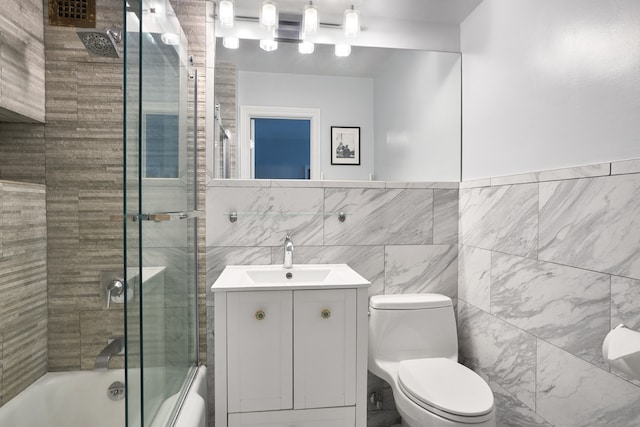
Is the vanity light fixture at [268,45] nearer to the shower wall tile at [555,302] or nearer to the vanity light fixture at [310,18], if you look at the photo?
the vanity light fixture at [310,18]

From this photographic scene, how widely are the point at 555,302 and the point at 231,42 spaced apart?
1.94 metres

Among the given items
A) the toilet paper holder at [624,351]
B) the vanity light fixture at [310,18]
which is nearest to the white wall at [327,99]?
the vanity light fixture at [310,18]

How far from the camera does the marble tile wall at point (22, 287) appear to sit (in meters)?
1.45

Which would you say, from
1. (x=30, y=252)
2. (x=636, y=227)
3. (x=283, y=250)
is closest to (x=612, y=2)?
(x=636, y=227)

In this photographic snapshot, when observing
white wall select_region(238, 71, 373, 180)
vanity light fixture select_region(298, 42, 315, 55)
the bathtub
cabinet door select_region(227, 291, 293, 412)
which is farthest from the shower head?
the bathtub

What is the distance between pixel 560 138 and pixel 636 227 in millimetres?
443

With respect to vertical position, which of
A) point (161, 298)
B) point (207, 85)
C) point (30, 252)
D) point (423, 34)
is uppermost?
point (423, 34)

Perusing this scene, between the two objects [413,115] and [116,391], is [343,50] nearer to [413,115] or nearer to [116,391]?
[413,115]

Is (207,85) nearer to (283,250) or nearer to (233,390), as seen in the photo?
(283,250)

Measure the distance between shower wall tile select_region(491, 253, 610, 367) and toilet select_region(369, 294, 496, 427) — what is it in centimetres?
30

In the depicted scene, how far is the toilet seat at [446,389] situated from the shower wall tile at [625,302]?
1.79ft

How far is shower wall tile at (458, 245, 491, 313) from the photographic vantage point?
1.80m

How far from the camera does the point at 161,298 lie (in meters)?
1.24

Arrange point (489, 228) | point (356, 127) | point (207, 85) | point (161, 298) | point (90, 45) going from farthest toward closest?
1. point (356, 127)
2. point (207, 85)
3. point (489, 228)
4. point (90, 45)
5. point (161, 298)
